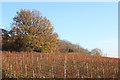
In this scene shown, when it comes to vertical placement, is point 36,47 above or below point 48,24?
below

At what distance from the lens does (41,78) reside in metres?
7.36

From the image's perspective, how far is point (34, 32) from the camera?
50.4 ft

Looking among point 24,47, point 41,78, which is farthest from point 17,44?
point 41,78

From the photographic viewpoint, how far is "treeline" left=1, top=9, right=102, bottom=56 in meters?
15.2

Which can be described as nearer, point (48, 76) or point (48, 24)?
point (48, 76)

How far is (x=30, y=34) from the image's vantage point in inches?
591

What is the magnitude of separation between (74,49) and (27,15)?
11.5 meters

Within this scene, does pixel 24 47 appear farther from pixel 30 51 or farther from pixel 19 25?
pixel 19 25

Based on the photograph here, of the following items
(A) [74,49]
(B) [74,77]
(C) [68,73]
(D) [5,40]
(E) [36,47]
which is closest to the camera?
(B) [74,77]

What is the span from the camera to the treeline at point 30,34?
1520cm

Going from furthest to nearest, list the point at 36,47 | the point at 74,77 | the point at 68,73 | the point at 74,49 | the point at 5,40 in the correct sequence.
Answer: the point at 74,49 < the point at 5,40 < the point at 36,47 < the point at 68,73 < the point at 74,77

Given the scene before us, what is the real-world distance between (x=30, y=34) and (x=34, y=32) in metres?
0.60

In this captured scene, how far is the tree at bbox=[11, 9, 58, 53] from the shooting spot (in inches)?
596

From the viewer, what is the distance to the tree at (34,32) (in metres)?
15.1
